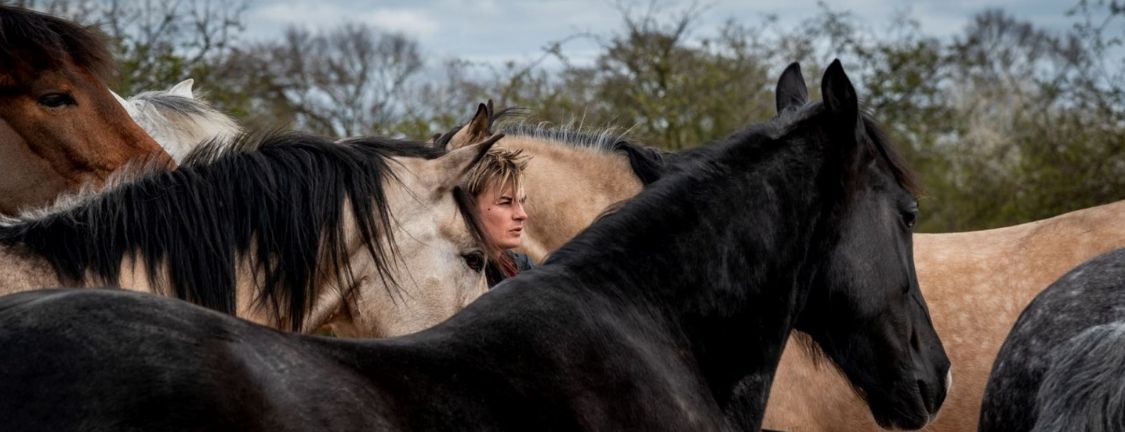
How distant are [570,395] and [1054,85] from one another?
12.4 meters

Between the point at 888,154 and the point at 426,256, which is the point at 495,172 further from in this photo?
the point at 888,154

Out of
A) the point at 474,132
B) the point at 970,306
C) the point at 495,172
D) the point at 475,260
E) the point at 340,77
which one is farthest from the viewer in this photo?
the point at 340,77

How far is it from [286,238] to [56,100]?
1.18 m

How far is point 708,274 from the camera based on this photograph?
3084 mm

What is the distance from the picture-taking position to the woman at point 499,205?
459 cm

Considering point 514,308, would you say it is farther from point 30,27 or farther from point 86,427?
point 30,27

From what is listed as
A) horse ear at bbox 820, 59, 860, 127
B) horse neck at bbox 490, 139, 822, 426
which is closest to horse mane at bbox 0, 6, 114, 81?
horse neck at bbox 490, 139, 822, 426

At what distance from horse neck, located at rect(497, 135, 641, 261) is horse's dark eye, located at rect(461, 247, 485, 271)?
1697 millimetres

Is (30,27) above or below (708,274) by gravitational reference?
above

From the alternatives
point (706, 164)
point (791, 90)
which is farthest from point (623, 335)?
point (791, 90)

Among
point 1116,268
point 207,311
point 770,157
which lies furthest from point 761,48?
point 207,311

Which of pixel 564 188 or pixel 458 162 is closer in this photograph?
pixel 458 162

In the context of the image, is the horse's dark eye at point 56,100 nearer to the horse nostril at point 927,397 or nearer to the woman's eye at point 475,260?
the woman's eye at point 475,260

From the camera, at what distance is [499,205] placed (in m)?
5.16
